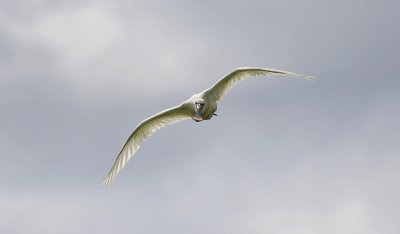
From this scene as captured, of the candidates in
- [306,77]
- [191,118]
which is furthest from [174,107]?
[306,77]

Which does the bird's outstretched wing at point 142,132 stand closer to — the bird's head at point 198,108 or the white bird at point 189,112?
the white bird at point 189,112

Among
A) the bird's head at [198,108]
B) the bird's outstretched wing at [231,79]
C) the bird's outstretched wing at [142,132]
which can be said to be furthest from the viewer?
the bird's outstretched wing at [142,132]

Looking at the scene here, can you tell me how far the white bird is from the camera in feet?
152

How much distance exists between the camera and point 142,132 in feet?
166

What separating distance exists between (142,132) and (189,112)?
3964 millimetres

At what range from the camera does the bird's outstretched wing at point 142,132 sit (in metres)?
49.2

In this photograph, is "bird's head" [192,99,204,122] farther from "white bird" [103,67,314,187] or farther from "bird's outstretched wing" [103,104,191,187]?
"bird's outstretched wing" [103,104,191,187]

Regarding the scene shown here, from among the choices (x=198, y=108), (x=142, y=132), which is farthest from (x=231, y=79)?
(x=142, y=132)

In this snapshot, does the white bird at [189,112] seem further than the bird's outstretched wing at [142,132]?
No

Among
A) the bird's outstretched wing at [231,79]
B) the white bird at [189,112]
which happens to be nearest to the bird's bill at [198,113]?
the white bird at [189,112]

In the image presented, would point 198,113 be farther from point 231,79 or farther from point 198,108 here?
point 231,79

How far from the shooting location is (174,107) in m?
48.6

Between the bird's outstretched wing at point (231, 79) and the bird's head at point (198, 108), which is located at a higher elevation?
the bird's outstretched wing at point (231, 79)

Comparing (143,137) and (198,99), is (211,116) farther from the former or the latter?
(143,137)
